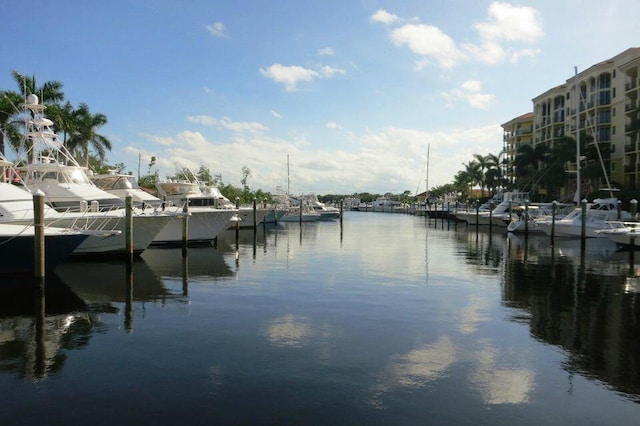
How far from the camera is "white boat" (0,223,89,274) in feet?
59.9

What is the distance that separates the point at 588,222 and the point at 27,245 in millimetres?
40270

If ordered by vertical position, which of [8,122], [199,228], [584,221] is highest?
[8,122]

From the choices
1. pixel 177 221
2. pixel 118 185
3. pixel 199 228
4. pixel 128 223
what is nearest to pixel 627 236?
pixel 199 228

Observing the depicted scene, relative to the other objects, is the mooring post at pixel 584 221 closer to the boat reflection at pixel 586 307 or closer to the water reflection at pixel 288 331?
the boat reflection at pixel 586 307

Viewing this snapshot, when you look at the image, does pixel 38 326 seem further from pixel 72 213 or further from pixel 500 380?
pixel 72 213

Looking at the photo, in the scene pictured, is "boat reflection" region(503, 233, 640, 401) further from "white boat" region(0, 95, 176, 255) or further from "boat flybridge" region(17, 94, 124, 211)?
"boat flybridge" region(17, 94, 124, 211)

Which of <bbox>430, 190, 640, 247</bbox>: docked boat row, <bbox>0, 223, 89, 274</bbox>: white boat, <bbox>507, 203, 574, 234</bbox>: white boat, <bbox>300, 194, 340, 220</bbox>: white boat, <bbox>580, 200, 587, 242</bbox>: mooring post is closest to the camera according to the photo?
<bbox>0, 223, 89, 274</bbox>: white boat

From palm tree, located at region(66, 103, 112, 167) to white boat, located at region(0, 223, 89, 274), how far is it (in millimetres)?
33903

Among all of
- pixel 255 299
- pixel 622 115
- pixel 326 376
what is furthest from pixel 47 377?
pixel 622 115

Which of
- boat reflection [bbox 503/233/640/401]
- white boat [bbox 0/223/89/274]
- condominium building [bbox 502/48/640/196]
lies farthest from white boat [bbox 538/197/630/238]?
white boat [bbox 0/223/89/274]

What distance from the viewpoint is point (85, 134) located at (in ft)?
168

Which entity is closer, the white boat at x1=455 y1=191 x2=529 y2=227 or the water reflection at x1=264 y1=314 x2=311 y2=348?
the water reflection at x1=264 y1=314 x2=311 y2=348

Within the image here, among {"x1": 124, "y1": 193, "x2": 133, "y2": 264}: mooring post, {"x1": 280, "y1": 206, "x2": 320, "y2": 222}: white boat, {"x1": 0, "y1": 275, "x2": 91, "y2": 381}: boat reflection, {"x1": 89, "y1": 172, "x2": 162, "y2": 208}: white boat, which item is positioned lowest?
{"x1": 0, "y1": 275, "x2": 91, "y2": 381}: boat reflection

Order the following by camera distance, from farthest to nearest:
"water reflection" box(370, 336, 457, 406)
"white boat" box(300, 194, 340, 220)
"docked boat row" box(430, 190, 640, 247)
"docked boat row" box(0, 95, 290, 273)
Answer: "white boat" box(300, 194, 340, 220), "docked boat row" box(430, 190, 640, 247), "docked boat row" box(0, 95, 290, 273), "water reflection" box(370, 336, 457, 406)
